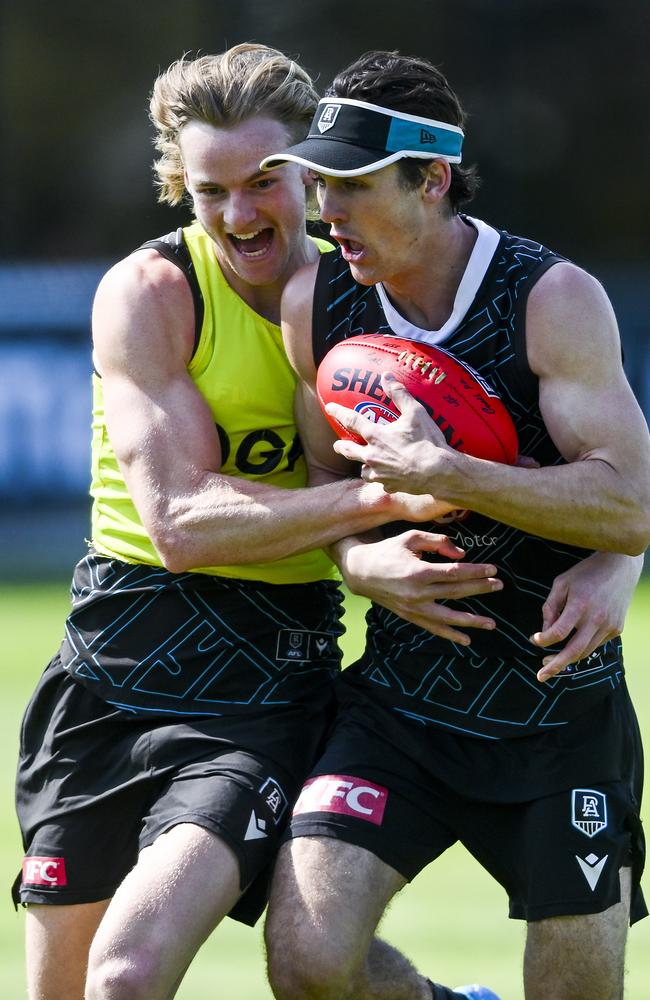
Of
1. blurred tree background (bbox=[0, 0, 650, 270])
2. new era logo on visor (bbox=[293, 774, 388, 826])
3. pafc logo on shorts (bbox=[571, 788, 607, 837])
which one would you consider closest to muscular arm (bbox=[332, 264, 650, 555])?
pafc logo on shorts (bbox=[571, 788, 607, 837])

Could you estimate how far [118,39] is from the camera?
45.8 ft

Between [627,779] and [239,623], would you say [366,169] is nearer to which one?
[239,623]

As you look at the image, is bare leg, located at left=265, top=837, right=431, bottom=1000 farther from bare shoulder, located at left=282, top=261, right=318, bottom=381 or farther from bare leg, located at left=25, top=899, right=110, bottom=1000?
bare shoulder, located at left=282, top=261, right=318, bottom=381

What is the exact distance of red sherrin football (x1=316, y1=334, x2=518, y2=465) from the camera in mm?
3961

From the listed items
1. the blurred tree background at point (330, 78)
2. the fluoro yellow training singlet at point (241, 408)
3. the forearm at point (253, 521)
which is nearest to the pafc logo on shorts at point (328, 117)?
the fluoro yellow training singlet at point (241, 408)

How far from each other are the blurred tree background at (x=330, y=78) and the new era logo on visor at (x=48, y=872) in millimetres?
9523

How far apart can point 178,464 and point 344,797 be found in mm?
974

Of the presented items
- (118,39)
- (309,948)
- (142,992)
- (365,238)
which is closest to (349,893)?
(309,948)

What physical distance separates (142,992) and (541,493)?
4.94 ft

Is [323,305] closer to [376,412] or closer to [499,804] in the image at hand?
[376,412]

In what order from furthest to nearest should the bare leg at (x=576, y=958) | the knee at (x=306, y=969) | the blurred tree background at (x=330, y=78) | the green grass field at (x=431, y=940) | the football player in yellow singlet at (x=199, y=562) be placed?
the blurred tree background at (x=330, y=78) < the green grass field at (x=431, y=940) < the football player in yellow singlet at (x=199, y=562) < the bare leg at (x=576, y=958) < the knee at (x=306, y=969)

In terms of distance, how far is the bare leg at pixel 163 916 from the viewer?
12.3 feet

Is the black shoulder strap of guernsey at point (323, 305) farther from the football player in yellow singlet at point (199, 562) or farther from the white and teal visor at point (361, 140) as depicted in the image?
the white and teal visor at point (361, 140)

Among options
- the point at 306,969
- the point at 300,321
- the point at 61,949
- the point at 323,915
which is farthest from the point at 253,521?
the point at 61,949
